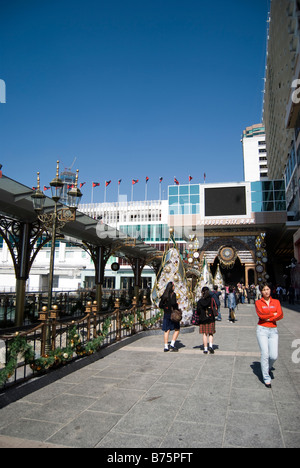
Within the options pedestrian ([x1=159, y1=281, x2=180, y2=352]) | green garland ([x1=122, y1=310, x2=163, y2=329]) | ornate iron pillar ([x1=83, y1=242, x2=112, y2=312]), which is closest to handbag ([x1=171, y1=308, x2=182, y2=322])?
pedestrian ([x1=159, y1=281, x2=180, y2=352])

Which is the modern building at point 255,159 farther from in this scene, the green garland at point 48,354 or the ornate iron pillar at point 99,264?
the green garland at point 48,354

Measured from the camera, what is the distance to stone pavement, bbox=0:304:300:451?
3712 mm

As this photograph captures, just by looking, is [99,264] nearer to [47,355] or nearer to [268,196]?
[47,355]

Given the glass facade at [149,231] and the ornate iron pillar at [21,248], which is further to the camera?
the glass facade at [149,231]

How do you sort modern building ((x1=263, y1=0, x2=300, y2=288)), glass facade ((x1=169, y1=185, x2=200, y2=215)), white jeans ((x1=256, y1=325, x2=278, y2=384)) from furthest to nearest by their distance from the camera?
glass facade ((x1=169, y1=185, x2=200, y2=215)) < modern building ((x1=263, y1=0, x2=300, y2=288)) < white jeans ((x1=256, y1=325, x2=278, y2=384))

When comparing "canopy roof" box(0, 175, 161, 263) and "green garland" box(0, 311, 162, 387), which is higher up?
"canopy roof" box(0, 175, 161, 263)

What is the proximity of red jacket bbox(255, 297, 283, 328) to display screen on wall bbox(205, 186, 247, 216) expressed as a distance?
109ft

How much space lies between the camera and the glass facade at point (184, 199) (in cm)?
3888

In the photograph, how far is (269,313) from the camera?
5711 millimetres

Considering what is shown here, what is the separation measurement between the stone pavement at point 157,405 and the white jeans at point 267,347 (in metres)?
0.30

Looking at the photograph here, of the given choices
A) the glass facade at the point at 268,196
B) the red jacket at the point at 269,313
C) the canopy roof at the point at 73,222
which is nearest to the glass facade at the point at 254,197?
→ the glass facade at the point at 268,196

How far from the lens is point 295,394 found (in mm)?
5195

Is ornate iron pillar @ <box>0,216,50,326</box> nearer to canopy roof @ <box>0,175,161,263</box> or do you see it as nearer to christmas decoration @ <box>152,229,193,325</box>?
canopy roof @ <box>0,175,161,263</box>

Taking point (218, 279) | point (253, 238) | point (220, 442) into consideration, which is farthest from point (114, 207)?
point (220, 442)
